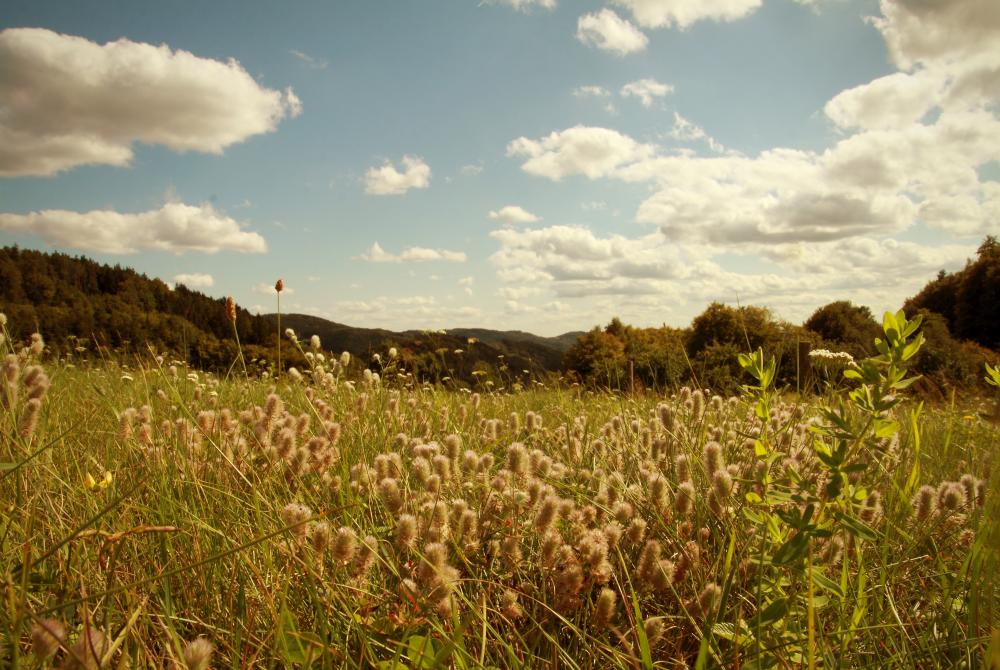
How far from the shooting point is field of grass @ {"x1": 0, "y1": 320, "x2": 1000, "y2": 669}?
1256mm

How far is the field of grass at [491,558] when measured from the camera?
1256 mm

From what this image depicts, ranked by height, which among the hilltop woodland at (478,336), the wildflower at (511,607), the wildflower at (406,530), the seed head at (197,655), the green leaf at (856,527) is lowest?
the wildflower at (511,607)

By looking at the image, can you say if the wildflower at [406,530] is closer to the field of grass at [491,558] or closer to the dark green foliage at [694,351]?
the field of grass at [491,558]

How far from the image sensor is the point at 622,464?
2699 mm

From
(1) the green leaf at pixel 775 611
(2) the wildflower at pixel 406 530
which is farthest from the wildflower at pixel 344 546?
(1) the green leaf at pixel 775 611

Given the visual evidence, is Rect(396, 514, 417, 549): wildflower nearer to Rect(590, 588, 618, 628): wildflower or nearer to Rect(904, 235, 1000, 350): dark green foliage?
Rect(590, 588, 618, 628): wildflower

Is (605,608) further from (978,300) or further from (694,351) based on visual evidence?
(978,300)

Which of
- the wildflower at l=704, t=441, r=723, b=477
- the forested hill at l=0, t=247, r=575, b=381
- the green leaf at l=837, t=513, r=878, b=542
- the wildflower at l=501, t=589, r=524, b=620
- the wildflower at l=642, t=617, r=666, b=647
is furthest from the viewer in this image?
the forested hill at l=0, t=247, r=575, b=381

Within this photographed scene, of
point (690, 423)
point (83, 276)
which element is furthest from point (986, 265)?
point (83, 276)

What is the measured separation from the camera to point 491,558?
6.11 feet

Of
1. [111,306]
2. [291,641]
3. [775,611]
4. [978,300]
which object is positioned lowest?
[291,641]

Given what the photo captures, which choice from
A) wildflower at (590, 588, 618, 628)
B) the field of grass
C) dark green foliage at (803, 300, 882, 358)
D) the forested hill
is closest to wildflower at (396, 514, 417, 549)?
the field of grass

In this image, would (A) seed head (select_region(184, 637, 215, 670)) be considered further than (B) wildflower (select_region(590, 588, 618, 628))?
No

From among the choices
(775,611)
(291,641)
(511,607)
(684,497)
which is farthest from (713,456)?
(291,641)
